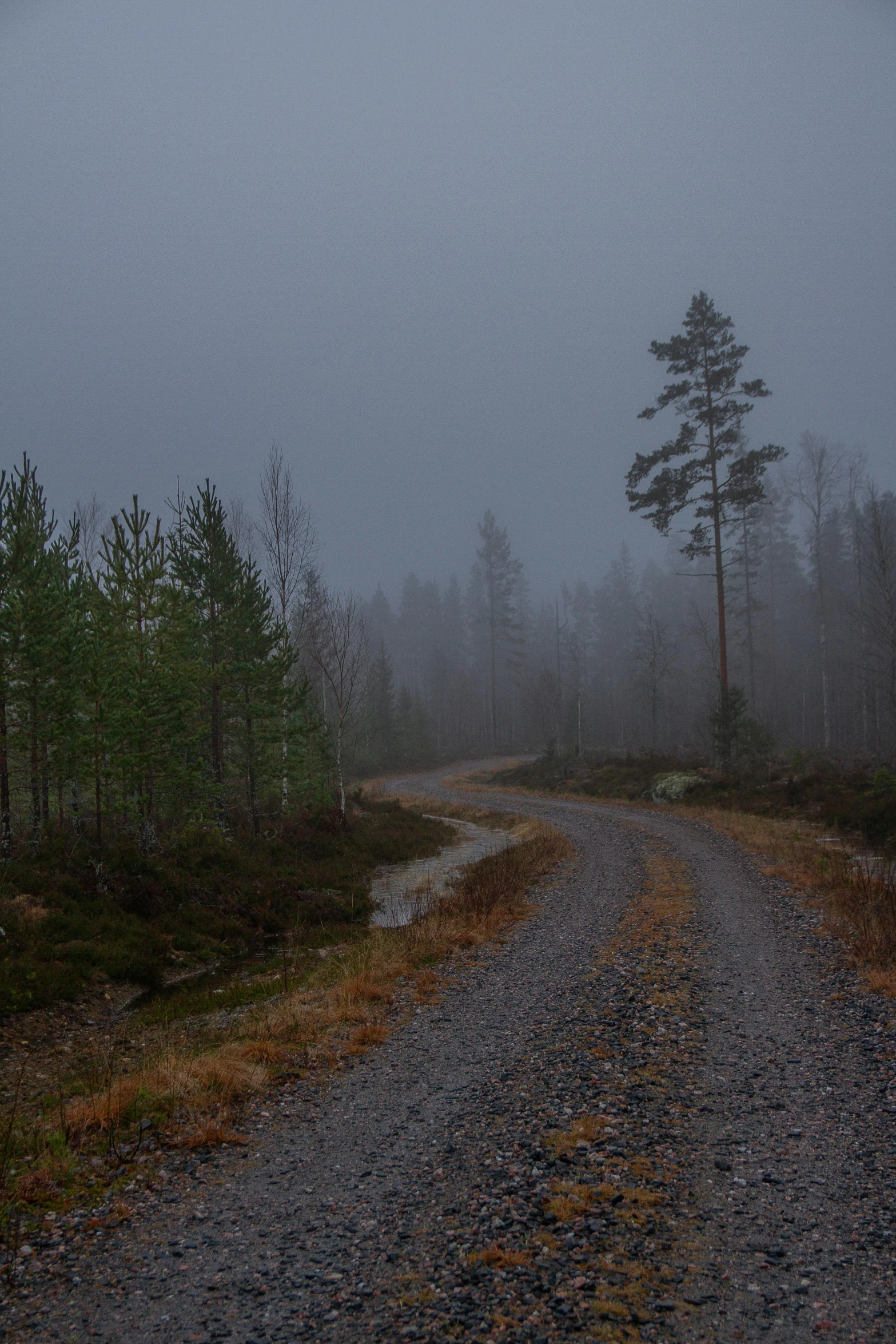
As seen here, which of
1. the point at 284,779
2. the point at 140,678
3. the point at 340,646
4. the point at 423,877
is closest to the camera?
the point at 140,678

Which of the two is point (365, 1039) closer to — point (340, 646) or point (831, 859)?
point (831, 859)

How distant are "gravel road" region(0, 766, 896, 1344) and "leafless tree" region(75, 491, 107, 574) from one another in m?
27.5

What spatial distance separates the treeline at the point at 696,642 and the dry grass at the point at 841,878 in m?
Result: 8.30

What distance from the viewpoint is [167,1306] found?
3.34m

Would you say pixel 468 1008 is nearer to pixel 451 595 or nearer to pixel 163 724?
pixel 163 724

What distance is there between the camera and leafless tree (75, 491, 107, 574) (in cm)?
2997

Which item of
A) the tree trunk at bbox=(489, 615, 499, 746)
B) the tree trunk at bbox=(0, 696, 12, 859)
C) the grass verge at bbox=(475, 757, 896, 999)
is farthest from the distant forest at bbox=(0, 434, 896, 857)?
the tree trunk at bbox=(489, 615, 499, 746)

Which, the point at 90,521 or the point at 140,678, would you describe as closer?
the point at 140,678

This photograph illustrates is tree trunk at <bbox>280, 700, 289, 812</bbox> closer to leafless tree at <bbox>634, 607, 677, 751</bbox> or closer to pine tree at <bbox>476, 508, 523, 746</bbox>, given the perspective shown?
leafless tree at <bbox>634, 607, 677, 751</bbox>

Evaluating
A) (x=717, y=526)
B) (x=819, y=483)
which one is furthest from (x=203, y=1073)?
A: (x=819, y=483)

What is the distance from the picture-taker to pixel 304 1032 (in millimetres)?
7336

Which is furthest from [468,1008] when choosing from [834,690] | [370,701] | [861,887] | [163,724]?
[834,690]

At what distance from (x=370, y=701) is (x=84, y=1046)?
4449 cm

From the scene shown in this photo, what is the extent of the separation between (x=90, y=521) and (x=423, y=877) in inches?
1065
